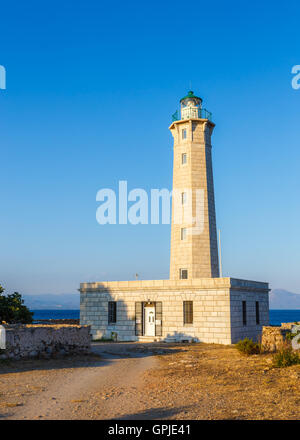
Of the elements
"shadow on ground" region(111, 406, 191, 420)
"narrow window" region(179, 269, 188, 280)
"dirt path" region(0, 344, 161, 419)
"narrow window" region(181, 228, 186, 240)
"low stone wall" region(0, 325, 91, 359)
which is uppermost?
"narrow window" region(181, 228, 186, 240)

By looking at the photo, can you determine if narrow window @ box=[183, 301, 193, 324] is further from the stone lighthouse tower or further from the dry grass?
the dry grass

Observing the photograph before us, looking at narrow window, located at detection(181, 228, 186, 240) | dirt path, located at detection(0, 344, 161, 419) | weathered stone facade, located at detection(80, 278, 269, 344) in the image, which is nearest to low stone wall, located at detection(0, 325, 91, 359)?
dirt path, located at detection(0, 344, 161, 419)

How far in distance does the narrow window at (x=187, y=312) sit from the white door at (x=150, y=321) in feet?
7.20

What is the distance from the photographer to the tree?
72.7 ft

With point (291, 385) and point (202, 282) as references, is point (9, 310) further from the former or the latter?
point (291, 385)

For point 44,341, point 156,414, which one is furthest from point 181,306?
point 156,414

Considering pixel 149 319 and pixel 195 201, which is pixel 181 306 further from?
pixel 195 201

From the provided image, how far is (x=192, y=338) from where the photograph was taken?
24.2 meters

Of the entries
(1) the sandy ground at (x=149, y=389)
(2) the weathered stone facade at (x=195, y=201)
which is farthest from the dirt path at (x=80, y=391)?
(2) the weathered stone facade at (x=195, y=201)

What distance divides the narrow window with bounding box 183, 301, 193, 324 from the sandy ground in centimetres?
784

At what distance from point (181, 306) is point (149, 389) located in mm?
14509

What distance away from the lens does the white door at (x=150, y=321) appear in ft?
84.6
